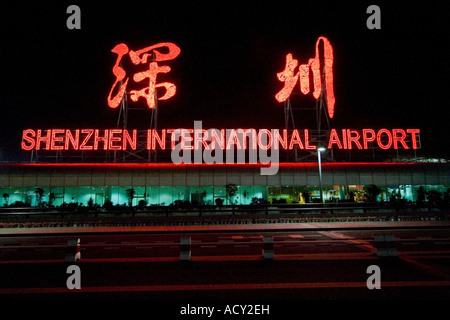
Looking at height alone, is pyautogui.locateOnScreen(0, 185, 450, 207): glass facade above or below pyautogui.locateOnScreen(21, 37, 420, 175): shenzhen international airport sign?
below

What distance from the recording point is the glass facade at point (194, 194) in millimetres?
32125

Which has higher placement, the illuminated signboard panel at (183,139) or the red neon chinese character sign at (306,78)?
the red neon chinese character sign at (306,78)

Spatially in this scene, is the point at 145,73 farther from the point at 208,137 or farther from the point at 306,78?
the point at 306,78

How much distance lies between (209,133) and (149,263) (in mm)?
24655

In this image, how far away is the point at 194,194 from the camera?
110 feet

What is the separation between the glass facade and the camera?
32.1m

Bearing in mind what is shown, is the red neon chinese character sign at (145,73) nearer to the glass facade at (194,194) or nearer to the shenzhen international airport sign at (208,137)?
the shenzhen international airport sign at (208,137)

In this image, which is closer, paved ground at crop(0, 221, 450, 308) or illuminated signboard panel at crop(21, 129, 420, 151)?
paved ground at crop(0, 221, 450, 308)
